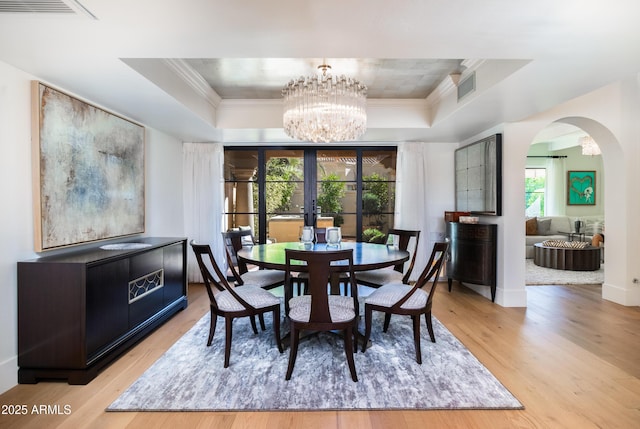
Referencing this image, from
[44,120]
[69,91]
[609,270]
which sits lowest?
[609,270]

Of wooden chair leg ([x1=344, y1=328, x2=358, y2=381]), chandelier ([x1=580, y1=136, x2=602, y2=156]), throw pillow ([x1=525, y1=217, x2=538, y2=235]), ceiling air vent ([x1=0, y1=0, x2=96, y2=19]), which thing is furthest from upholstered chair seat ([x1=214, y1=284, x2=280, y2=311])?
throw pillow ([x1=525, y1=217, x2=538, y2=235])

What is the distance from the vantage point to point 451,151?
15.9 feet

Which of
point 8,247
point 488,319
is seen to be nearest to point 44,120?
point 8,247

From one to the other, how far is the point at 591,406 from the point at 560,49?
7.00 ft

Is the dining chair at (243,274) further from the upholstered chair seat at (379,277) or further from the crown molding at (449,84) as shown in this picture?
the crown molding at (449,84)

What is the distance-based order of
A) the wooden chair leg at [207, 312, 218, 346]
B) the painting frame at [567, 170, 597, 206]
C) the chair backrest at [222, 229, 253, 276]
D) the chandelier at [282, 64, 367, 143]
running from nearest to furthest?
the wooden chair leg at [207, 312, 218, 346] → the chandelier at [282, 64, 367, 143] → the chair backrest at [222, 229, 253, 276] → the painting frame at [567, 170, 597, 206]

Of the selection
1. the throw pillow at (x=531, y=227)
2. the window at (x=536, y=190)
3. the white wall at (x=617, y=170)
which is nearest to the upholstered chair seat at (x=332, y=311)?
the white wall at (x=617, y=170)

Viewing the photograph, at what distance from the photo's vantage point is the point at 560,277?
16.5 feet

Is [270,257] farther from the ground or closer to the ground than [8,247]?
closer to the ground

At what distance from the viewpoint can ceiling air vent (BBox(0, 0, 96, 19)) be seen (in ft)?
4.77

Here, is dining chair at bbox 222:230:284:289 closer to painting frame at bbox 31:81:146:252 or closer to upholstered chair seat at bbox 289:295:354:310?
upholstered chair seat at bbox 289:295:354:310

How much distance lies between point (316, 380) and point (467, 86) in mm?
2855

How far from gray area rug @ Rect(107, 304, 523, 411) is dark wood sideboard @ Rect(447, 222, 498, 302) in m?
1.39

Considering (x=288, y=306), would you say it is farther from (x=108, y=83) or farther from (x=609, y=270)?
(x=609, y=270)
